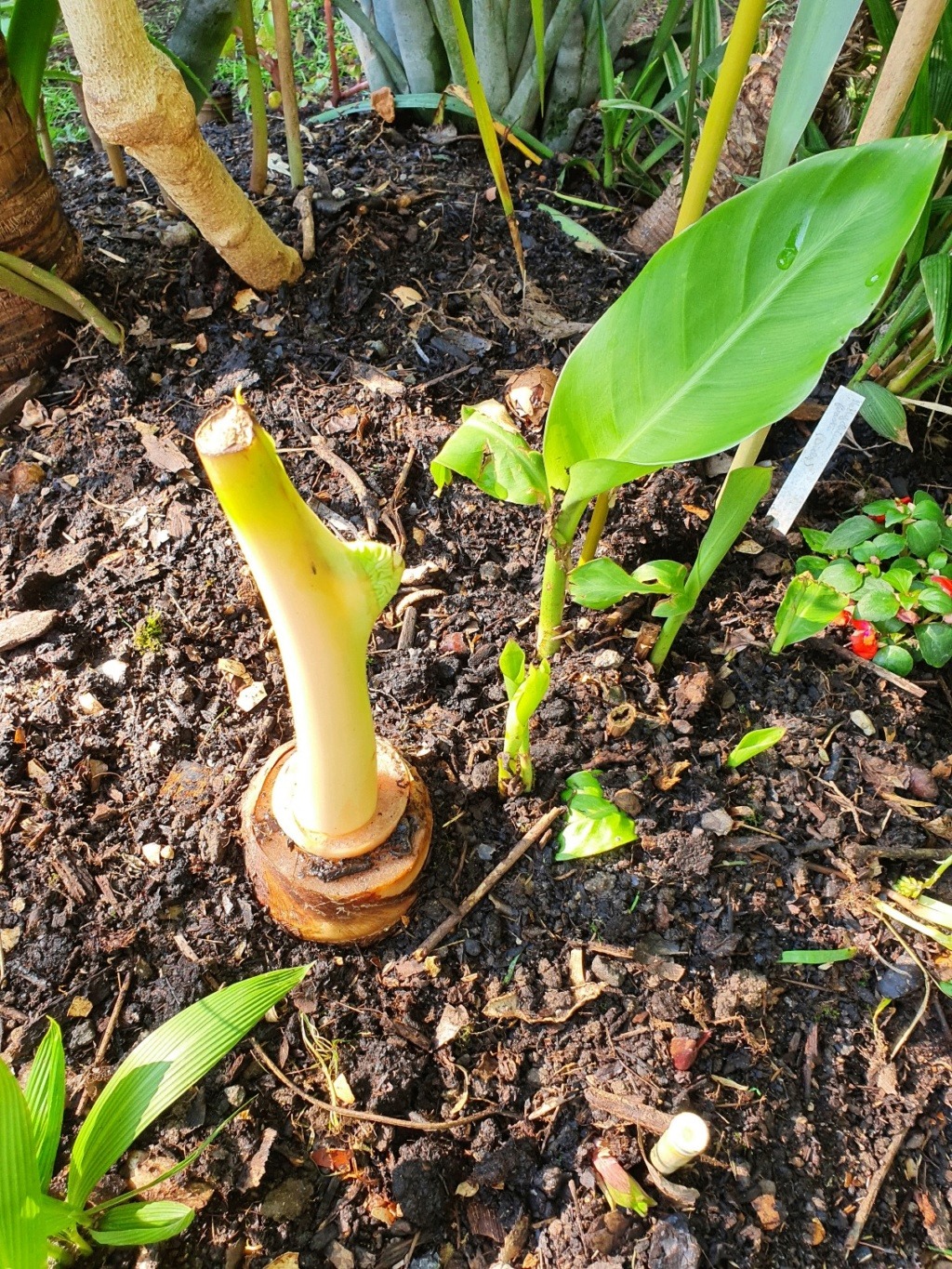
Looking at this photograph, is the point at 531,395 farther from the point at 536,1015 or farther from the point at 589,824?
the point at 536,1015

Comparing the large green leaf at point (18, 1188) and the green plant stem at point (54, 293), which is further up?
the green plant stem at point (54, 293)

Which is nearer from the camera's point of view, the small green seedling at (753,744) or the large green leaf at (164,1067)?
the large green leaf at (164,1067)

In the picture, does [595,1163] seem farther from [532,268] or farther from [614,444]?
[532,268]

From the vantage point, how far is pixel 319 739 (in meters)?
0.79

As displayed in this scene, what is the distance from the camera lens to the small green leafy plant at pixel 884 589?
112 cm

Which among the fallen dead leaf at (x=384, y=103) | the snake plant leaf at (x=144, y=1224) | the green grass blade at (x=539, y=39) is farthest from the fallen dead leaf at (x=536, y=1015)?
the fallen dead leaf at (x=384, y=103)

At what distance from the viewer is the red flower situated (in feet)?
3.92

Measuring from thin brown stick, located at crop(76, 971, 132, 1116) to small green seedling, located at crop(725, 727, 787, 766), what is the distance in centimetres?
77

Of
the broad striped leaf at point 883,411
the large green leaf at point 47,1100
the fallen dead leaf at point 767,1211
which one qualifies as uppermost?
the large green leaf at point 47,1100

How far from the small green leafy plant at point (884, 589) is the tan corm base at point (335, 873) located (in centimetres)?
57

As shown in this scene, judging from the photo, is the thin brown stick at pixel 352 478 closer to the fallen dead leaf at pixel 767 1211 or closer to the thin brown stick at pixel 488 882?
the thin brown stick at pixel 488 882

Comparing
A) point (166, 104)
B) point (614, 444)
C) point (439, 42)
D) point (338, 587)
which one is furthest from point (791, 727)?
point (439, 42)

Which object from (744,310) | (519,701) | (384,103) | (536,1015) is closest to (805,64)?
(744,310)

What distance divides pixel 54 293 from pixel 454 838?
1115 mm
